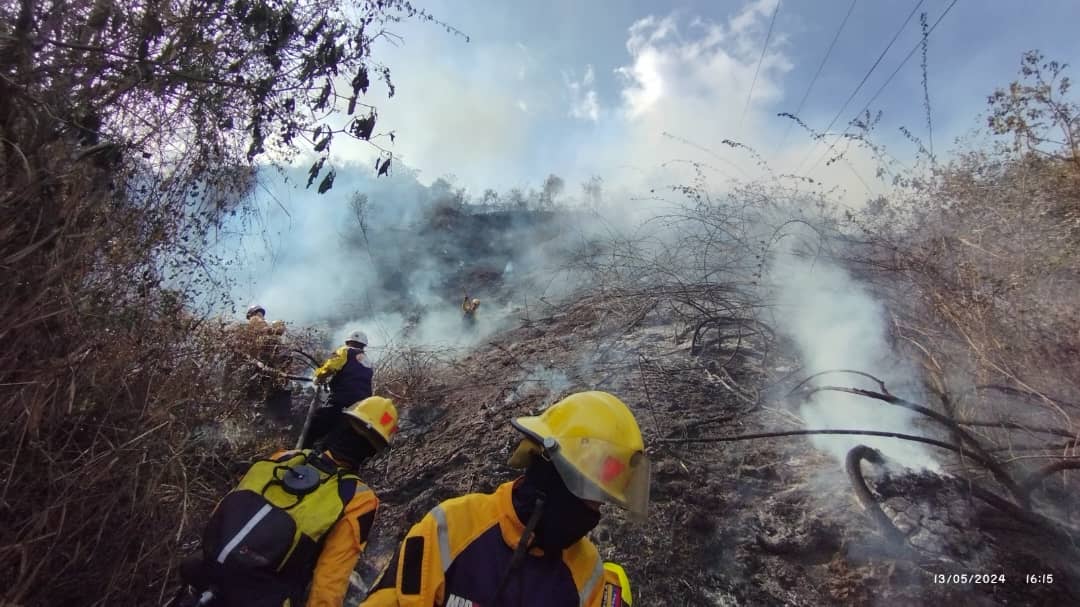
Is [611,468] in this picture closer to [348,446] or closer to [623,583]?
[623,583]

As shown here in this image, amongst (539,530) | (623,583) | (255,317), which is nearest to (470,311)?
(255,317)

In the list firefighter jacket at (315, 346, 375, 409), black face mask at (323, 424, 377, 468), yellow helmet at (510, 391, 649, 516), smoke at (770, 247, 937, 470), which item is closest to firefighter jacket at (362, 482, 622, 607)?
yellow helmet at (510, 391, 649, 516)

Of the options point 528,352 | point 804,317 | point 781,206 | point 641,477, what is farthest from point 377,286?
point 641,477

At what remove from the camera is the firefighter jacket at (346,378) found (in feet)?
15.2

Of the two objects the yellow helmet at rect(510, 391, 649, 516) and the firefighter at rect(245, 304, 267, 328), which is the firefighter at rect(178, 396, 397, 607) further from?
the firefighter at rect(245, 304, 267, 328)

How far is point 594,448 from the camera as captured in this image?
5.07 feet

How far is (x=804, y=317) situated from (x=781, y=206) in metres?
3.12

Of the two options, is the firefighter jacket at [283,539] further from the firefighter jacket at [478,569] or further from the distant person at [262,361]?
the distant person at [262,361]

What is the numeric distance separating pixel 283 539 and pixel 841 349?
5031 millimetres

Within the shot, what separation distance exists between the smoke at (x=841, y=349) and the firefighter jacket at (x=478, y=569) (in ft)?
9.75

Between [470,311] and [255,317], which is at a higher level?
[470,311]

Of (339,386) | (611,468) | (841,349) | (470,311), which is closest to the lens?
(611,468)

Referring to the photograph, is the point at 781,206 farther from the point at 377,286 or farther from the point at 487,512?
the point at 377,286

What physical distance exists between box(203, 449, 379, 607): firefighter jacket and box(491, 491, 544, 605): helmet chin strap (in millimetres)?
916
